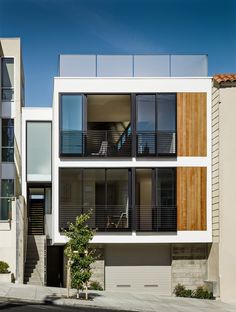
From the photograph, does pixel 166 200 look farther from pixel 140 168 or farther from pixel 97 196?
pixel 97 196

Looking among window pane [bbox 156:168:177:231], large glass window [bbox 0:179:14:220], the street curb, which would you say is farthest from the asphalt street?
large glass window [bbox 0:179:14:220]

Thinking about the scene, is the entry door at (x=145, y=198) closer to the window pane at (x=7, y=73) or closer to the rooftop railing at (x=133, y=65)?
the rooftop railing at (x=133, y=65)

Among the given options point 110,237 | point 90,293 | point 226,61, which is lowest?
point 90,293

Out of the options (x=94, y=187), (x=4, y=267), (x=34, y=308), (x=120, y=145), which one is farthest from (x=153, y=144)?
(x=34, y=308)

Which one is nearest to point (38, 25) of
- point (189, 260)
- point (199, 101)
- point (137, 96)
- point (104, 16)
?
point (104, 16)

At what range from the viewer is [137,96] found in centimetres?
2803

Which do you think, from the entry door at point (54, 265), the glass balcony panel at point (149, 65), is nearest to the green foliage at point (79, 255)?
the glass balcony panel at point (149, 65)

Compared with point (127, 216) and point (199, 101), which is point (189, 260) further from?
point (199, 101)

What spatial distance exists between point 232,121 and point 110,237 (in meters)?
7.60

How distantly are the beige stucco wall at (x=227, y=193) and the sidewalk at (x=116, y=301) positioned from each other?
46.9 inches

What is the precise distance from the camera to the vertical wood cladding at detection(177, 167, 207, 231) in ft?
90.4

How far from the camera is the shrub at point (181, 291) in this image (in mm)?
27834

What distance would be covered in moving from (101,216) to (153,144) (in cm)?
408

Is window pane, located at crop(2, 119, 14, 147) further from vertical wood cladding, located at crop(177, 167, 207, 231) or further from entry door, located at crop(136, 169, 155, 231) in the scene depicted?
vertical wood cladding, located at crop(177, 167, 207, 231)
